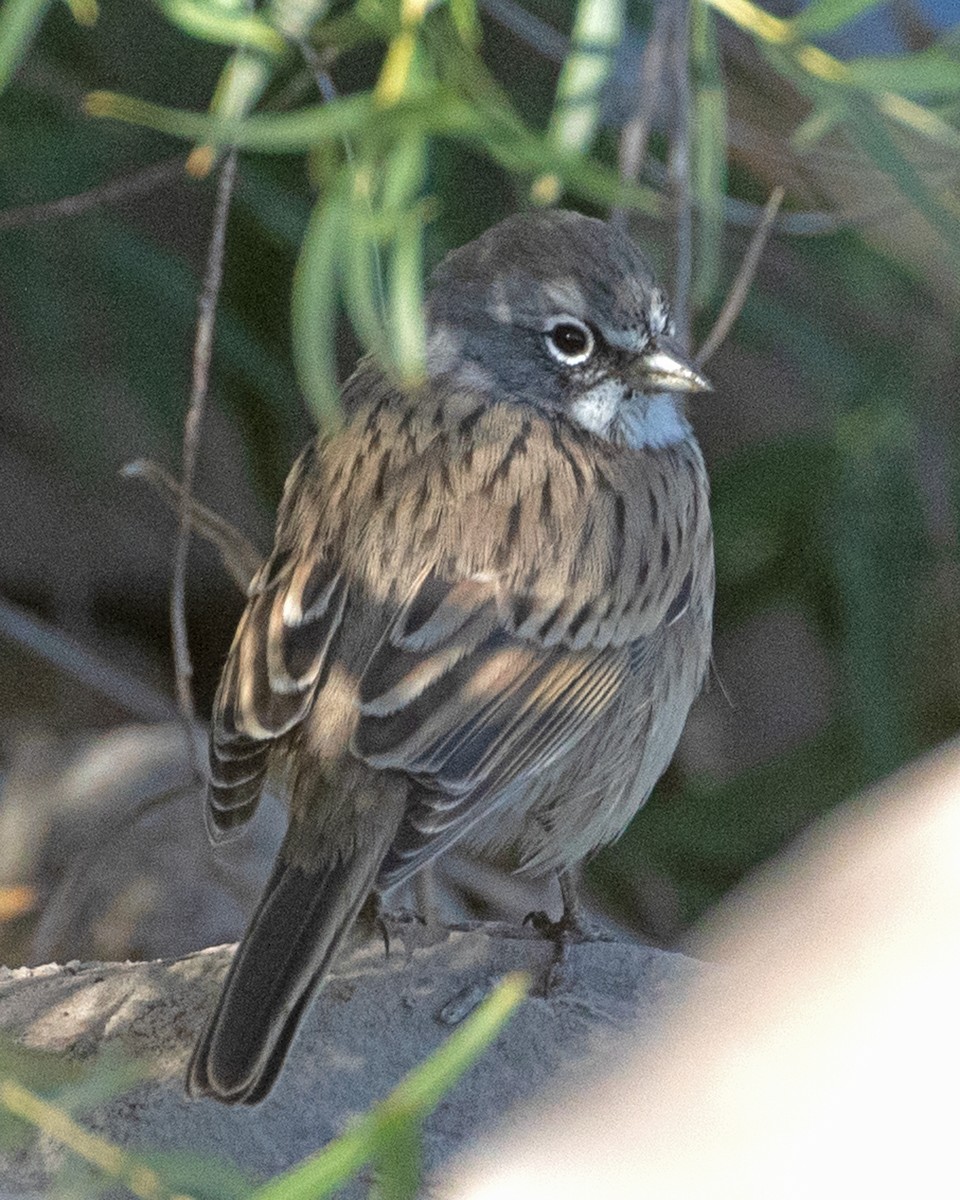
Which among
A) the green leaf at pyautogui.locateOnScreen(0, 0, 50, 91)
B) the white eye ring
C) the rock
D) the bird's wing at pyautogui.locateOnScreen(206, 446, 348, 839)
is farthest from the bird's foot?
the green leaf at pyautogui.locateOnScreen(0, 0, 50, 91)

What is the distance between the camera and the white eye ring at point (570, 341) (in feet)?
12.2

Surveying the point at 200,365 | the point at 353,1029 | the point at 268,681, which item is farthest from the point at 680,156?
the point at 353,1029

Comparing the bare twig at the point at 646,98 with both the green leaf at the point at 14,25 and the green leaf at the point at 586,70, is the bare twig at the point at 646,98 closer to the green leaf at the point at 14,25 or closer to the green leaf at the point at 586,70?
the green leaf at the point at 586,70

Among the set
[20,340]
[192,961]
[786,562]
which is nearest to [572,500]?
[192,961]

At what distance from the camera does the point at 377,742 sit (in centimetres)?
319

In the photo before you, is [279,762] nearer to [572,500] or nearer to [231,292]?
[572,500]

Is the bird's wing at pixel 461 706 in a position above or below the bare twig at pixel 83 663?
above

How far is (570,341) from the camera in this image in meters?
3.74

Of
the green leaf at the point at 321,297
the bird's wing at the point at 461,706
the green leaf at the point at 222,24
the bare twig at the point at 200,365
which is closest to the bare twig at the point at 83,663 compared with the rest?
the bare twig at the point at 200,365

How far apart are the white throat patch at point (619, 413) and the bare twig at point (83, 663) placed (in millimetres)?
1679

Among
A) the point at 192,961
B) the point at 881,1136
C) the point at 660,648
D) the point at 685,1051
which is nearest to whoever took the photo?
the point at 881,1136

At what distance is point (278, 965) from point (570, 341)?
4.37ft

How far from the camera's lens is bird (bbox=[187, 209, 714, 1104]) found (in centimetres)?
314

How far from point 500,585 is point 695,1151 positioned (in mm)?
1431
